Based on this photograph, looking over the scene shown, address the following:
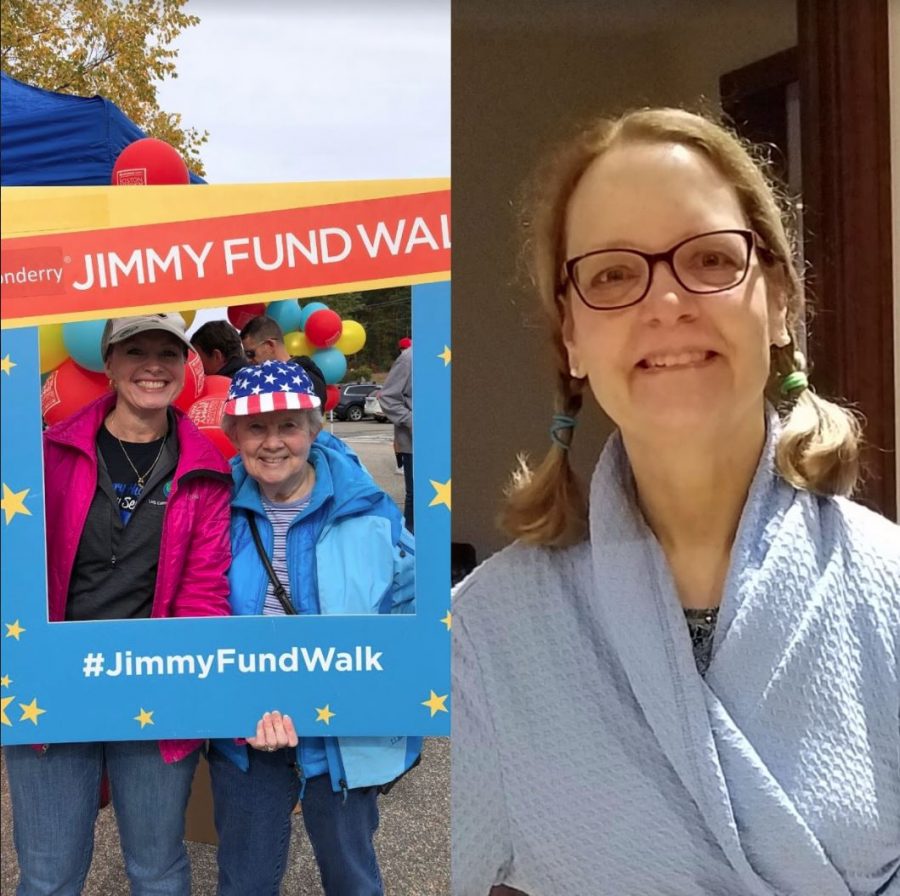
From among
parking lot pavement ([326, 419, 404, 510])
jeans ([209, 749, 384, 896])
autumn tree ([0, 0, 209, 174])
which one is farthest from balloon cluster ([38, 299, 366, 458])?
jeans ([209, 749, 384, 896])

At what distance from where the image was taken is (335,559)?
143cm

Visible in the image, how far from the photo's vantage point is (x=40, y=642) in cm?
140

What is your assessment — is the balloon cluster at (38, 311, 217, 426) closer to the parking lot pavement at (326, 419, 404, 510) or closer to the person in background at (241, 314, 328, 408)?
the person in background at (241, 314, 328, 408)

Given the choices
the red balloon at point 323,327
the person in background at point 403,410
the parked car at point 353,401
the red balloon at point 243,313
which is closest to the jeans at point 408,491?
the person in background at point 403,410

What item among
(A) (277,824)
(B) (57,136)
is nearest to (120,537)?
(A) (277,824)

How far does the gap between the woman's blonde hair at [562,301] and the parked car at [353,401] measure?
0.29m

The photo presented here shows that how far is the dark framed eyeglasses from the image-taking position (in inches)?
50.0

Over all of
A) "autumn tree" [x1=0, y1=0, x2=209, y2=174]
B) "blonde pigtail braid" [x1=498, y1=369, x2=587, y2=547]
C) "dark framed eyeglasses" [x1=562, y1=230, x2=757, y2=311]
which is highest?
"autumn tree" [x1=0, y1=0, x2=209, y2=174]

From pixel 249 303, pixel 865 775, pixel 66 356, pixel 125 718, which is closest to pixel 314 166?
pixel 249 303

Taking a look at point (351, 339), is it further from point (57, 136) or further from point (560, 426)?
point (57, 136)

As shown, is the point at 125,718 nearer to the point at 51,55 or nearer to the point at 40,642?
the point at 40,642

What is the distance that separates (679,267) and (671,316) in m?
0.08

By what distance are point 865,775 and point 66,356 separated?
1355 mm

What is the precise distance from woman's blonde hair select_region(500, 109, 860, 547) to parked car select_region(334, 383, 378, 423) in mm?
288
